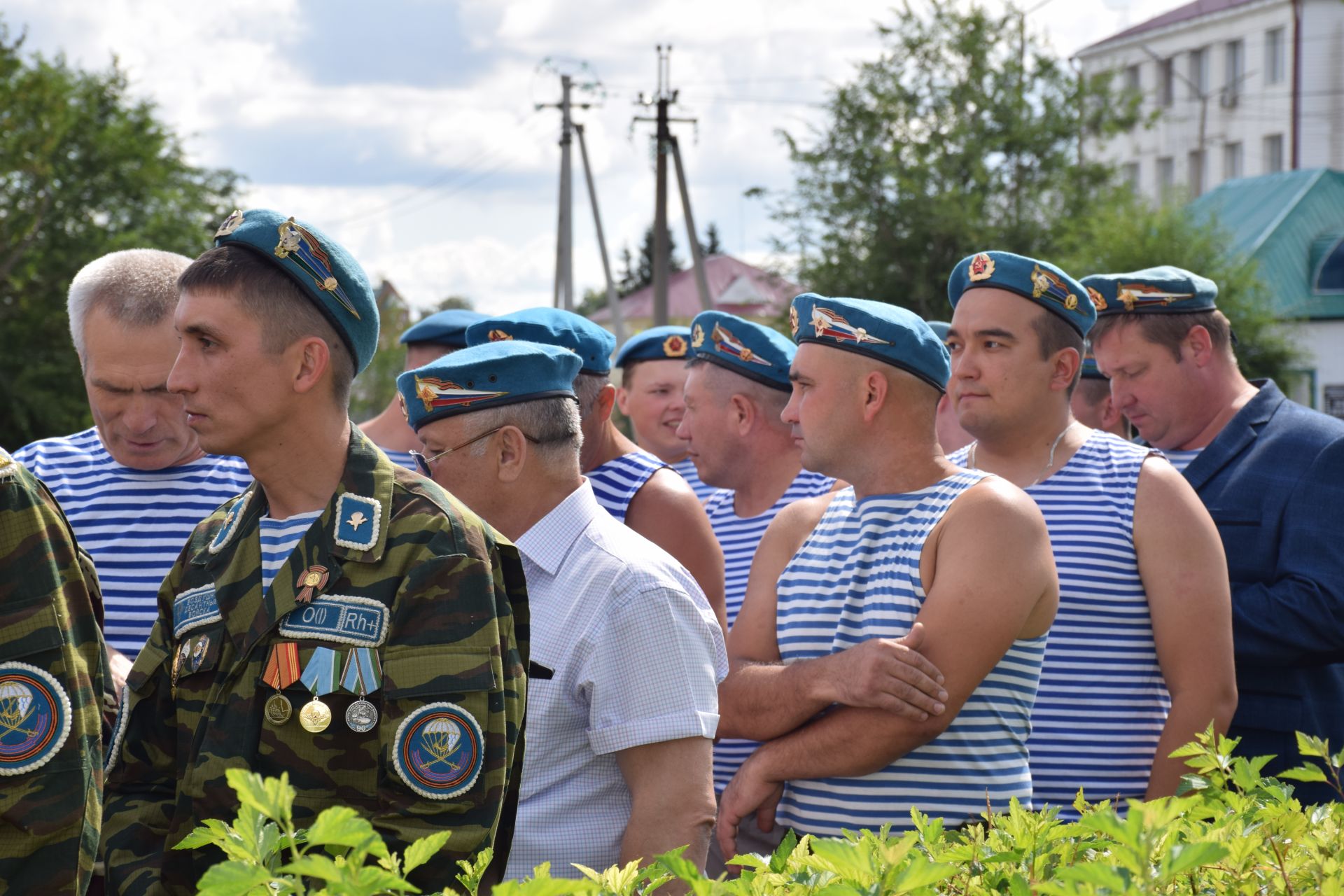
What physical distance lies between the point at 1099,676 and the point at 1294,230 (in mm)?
32815

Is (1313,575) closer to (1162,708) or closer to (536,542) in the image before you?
(1162,708)

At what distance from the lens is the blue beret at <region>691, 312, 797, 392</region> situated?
482 centimetres

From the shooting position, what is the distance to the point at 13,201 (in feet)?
75.6

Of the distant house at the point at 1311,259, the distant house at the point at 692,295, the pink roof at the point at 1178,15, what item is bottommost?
the distant house at the point at 692,295

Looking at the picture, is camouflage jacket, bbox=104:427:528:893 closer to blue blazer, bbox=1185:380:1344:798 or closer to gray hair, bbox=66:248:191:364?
gray hair, bbox=66:248:191:364

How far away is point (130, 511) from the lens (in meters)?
3.52

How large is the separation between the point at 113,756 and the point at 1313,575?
9.40 feet

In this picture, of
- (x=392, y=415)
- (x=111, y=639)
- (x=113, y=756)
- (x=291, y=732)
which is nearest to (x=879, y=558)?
(x=291, y=732)

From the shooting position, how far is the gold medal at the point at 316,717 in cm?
214

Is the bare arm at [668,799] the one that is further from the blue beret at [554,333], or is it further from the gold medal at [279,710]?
the blue beret at [554,333]

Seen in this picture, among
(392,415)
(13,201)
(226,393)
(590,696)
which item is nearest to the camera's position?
(226,393)

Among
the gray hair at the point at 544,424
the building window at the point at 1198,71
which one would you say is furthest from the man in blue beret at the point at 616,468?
the building window at the point at 1198,71

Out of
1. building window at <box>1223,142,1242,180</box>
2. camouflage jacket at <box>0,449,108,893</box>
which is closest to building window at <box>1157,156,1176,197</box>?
building window at <box>1223,142,1242,180</box>

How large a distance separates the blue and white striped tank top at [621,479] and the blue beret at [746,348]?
2.77 ft
